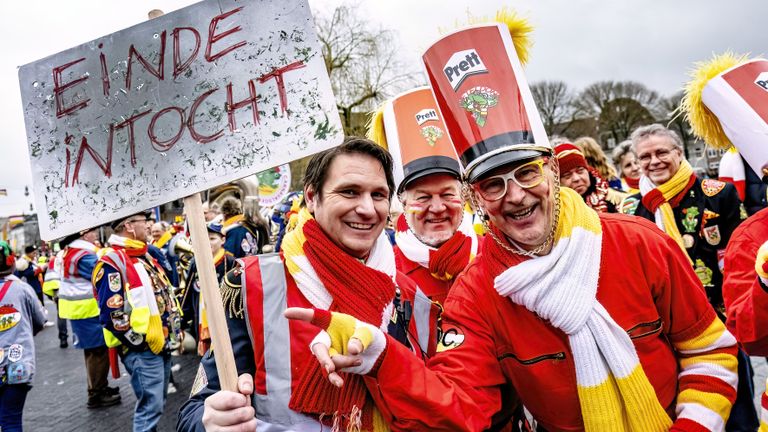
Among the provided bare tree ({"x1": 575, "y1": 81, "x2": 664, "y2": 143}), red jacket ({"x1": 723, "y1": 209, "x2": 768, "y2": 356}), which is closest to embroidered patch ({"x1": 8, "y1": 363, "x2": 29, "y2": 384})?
red jacket ({"x1": 723, "y1": 209, "x2": 768, "y2": 356})

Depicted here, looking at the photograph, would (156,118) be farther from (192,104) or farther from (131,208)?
(131,208)

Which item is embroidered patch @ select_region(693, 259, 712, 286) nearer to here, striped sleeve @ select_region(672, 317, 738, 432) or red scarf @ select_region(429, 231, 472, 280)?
red scarf @ select_region(429, 231, 472, 280)

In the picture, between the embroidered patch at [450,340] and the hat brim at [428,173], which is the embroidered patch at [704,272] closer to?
the hat brim at [428,173]

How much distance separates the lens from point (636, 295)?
1.69m

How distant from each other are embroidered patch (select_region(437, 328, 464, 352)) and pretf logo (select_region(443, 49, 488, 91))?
93 centimetres

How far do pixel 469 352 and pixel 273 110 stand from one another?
1.07m

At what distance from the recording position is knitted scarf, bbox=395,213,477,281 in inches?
108

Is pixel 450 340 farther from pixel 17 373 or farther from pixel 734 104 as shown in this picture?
pixel 17 373

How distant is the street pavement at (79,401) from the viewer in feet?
16.9

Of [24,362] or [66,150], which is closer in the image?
[66,150]

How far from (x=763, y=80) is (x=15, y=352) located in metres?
5.35

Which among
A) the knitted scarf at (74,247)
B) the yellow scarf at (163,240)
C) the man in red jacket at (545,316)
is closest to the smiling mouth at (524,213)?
the man in red jacket at (545,316)

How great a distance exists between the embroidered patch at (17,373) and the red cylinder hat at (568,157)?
466cm

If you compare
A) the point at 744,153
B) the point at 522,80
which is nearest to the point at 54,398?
the point at 522,80
